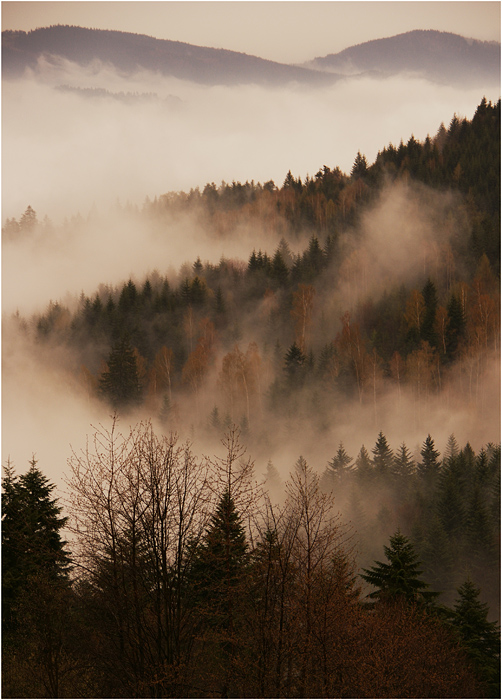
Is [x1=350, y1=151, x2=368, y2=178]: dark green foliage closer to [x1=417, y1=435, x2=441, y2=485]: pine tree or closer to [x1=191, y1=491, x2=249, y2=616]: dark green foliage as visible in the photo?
[x1=417, y1=435, x2=441, y2=485]: pine tree

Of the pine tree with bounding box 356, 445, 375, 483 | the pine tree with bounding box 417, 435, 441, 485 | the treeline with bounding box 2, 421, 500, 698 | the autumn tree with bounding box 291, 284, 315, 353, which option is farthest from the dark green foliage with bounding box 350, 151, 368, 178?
the treeline with bounding box 2, 421, 500, 698

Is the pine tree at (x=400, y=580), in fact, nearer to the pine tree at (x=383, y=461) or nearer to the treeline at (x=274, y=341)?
the pine tree at (x=383, y=461)

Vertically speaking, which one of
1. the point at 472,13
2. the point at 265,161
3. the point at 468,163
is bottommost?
the point at 472,13

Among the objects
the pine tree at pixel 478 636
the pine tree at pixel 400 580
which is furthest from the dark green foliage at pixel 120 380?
the pine tree at pixel 478 636

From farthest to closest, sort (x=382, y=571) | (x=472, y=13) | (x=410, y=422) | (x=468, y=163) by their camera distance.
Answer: (x=468, y=163)
(x=410, y=422)
(x=472, y=13)
(x=382, y=571)

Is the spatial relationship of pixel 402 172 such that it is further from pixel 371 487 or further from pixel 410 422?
pixel 371 487

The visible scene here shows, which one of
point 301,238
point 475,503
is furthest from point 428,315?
point 301,238

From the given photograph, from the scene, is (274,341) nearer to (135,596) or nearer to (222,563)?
(222,563)
